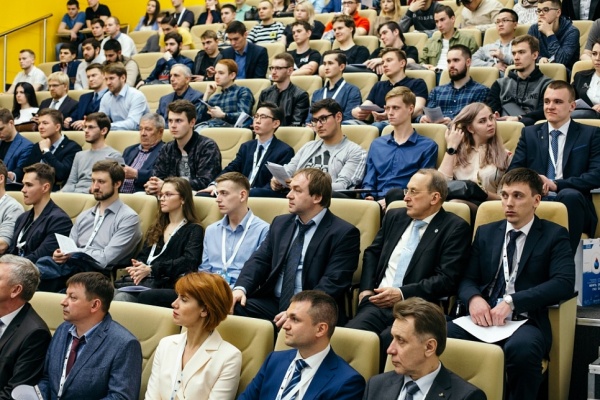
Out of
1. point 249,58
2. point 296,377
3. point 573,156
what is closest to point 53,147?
point 249,58

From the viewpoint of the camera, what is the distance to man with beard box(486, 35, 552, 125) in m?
6.04

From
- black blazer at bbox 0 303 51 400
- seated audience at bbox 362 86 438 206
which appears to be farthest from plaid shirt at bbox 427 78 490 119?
black blazer at bbox 0 303 51 400

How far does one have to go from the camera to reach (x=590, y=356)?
4039 mm

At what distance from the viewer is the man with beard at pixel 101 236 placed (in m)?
5.11

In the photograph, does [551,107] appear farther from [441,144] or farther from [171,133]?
[171,133]

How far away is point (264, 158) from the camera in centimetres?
601

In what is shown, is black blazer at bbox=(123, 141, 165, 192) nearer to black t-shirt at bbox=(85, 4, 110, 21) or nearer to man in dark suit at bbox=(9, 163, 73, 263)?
man in dark suit at bbox=(9, 163, 73, 263)

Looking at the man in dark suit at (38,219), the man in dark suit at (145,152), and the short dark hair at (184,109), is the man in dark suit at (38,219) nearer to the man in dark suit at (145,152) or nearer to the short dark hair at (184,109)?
the man in dark suit at (145,152)

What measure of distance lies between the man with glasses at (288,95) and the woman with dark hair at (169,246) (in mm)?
1995

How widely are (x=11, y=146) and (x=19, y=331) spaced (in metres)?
3.23

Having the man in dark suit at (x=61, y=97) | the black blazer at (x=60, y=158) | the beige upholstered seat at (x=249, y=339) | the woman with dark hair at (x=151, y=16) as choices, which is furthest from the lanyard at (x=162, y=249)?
the woman with dark hair at (x=151, y=16)

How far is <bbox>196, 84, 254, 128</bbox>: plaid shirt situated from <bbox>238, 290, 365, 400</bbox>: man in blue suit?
3657mm

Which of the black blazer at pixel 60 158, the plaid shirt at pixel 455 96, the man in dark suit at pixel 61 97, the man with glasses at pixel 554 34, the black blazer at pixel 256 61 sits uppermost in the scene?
the man with glasses at pixel 554 34

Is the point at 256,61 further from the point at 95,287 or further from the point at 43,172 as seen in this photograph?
the point at 95,287
